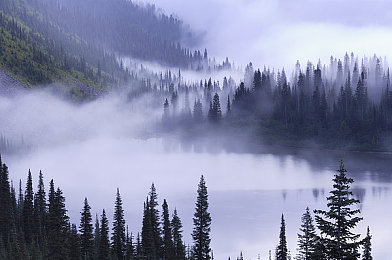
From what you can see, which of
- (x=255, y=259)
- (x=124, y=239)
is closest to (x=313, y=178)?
(x=255, y=259)

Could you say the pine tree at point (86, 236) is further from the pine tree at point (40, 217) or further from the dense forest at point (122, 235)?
the pine tree at point (40, 217)

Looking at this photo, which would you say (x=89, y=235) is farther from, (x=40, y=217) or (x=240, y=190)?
(x=240, y=190)

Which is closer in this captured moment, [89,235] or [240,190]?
[89,235]

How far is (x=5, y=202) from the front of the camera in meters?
88.2

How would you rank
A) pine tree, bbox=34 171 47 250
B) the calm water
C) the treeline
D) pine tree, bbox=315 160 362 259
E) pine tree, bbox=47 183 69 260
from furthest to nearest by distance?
the calm water < pine tree, bbox=34 171 47 250 < pine tree, bbox=47 183 69 260 < the treeline < pine tree, bbox=315 160 362 259

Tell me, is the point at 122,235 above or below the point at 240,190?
below

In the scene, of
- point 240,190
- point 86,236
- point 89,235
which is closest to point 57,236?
point 86,236

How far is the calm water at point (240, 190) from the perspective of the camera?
94812mm

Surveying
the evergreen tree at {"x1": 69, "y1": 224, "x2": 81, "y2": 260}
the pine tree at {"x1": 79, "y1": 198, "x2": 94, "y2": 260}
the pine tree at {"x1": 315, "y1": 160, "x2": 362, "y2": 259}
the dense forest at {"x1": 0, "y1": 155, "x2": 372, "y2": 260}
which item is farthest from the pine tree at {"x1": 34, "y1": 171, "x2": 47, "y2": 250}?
the pine tree at {"x1": 315, "y1": 160, "x2": 362, "y2": 259}

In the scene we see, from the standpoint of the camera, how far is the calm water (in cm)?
9481

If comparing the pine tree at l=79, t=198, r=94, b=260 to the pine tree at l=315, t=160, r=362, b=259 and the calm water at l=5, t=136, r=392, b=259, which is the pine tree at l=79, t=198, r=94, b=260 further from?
the pine tree at l=315, t=160, r=362, b=259

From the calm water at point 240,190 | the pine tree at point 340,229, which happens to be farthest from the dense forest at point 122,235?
the calm water at point 240,190

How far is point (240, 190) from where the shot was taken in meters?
139

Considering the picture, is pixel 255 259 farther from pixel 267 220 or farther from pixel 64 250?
pixel 64 250
